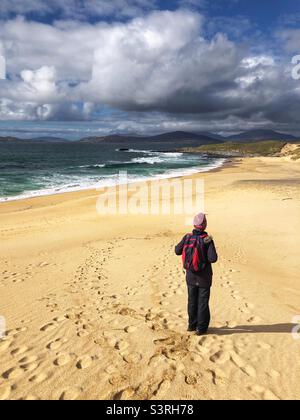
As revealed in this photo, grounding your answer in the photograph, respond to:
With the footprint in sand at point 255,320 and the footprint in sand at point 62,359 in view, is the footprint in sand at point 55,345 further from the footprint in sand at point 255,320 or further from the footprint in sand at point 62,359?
the footprint in sand at point 255,320

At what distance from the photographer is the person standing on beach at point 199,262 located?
5648 millimetres

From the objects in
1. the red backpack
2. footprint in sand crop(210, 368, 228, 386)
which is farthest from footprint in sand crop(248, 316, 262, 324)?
the red backpack

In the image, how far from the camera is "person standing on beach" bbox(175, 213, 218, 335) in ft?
18.5

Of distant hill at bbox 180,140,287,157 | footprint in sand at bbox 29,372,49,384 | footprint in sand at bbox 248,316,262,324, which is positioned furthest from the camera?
distant hill at bbox 180,140,287,157

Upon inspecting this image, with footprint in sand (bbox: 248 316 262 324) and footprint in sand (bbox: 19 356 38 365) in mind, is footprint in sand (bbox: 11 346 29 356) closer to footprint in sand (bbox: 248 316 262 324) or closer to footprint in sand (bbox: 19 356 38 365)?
footprint in sand (bbox: 19 356 38 365)

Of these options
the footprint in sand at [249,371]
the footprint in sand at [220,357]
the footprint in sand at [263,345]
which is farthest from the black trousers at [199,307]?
the footprint in sand at [249,371]

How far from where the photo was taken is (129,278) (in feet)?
32.0

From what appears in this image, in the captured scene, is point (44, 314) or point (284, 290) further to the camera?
point (284, 290)

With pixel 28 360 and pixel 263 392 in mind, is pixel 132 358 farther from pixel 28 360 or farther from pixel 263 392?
pixel 263 392

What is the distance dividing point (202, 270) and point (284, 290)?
4725 millimetres

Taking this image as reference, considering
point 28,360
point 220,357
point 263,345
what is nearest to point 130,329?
point 220,357

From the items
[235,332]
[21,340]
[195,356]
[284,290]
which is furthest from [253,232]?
[21,340]

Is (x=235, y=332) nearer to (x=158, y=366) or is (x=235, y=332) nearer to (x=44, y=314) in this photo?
(x=158, y=366)

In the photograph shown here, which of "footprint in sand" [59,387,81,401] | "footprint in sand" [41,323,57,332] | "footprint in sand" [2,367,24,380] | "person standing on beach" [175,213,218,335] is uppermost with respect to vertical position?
"person standing on beach" [175,213,218,335]
